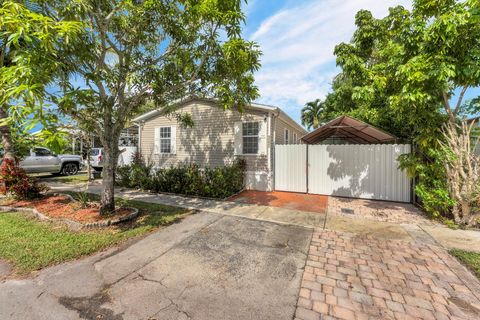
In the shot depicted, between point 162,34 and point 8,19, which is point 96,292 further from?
point 162,34

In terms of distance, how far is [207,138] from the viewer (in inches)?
400

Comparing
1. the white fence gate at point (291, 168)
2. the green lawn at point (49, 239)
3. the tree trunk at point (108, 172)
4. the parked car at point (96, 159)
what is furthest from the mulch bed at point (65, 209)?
the parked car at point (96, 159)

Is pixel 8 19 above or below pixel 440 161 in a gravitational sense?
above

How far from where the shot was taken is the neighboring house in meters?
8.95

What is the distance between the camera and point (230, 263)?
3268 mm

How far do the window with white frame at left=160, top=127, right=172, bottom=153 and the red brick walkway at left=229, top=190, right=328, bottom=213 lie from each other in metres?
5.32

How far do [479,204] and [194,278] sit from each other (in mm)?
6217

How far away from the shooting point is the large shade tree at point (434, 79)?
164 inches

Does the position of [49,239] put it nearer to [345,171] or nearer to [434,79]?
[434,79]

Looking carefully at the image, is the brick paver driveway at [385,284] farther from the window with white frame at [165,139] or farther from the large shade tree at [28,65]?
the window with white frame at [165,139]

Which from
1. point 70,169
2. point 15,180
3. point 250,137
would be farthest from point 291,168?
point 70,169

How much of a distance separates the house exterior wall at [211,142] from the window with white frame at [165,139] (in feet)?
0.92

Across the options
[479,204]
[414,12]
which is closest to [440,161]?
[479,204]

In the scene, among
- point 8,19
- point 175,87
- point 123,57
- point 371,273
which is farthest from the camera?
point 175,87
